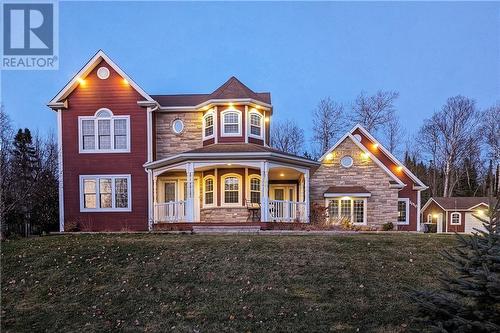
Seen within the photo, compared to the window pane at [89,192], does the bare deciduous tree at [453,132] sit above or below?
above

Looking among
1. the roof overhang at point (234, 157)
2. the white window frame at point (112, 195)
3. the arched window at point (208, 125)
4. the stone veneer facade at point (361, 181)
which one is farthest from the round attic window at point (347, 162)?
the white window frame at point (112, 195)

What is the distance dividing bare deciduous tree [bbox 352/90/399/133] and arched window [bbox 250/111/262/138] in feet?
65.0

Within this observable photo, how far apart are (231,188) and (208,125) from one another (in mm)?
3351

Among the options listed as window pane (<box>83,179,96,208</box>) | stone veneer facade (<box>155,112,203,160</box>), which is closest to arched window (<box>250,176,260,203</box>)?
stone veneer facade (<box>155,112,203,160</box>)

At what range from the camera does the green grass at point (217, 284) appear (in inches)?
225

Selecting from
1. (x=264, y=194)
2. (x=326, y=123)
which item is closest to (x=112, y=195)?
(x=264, y=194)

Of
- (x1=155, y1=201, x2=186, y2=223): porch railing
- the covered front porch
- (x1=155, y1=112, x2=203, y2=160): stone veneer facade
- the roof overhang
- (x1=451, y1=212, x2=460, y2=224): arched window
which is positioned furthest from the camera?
(x1=451, y1=212, x2=460, y2=224): arched window

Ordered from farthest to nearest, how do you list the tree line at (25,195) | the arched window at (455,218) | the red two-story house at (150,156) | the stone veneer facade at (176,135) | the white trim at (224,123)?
the arched window at (455,218) → the stone veneer facade at (176,135) → the white trim at (224,123) → the red two-story house at (150,156) → the tree line at (25,195)

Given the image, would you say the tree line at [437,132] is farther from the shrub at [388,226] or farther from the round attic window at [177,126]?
the round attic window at [177,126]

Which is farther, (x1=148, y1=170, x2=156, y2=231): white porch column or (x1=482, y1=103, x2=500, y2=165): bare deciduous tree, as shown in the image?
(x1=482, y1=103, x2=500, y2=165): bare deciduous tree

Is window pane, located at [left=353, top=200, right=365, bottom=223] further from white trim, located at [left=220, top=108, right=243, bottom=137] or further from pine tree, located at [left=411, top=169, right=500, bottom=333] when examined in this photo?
pine tree, located at [left=411, top=169, right=500, bottom=333]

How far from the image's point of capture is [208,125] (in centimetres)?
1600

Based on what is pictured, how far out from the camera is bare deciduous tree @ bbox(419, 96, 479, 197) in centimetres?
3309

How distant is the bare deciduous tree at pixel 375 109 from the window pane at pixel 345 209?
1751 cm
